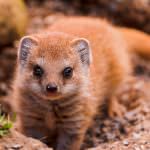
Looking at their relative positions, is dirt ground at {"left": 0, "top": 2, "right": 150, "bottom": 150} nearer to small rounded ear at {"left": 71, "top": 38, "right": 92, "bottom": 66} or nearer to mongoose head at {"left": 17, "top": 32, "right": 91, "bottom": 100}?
mongoose head at {"left": 17, "top": 32, "right": 91, "bottom": 100}

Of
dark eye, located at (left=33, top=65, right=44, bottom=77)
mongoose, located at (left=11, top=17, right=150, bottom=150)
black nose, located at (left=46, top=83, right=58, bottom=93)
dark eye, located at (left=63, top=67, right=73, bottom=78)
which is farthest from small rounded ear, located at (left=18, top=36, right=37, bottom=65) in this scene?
black nose, located at (left=46, top=83, right=58, bottom=93)

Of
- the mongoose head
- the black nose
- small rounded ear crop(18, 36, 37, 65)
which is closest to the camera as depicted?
the black nose

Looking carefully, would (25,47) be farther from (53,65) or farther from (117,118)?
(117,118)

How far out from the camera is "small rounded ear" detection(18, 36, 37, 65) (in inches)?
145

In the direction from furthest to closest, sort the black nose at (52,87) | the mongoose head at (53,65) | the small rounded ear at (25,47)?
the small rounded ear at (25,47), the mongoose head at (53,65), the black nose at (52,87)

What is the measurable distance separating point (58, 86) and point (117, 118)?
1.26m

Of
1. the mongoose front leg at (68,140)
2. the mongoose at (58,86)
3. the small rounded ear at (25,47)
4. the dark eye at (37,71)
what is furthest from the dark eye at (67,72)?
the mongoose front leg at (68,140)

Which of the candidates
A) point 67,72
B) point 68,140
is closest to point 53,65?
point 67,72

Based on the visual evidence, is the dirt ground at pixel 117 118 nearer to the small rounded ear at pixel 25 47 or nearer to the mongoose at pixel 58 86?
the mongoose at pixel 58 86

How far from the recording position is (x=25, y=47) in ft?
12.3

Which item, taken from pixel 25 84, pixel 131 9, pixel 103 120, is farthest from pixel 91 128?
pixel 131 9

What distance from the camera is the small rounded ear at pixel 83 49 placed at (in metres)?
3.72

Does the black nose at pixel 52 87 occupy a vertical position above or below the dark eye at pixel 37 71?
below

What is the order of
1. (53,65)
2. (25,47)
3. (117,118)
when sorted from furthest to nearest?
(117,118)
(25,47)
(53,65)
